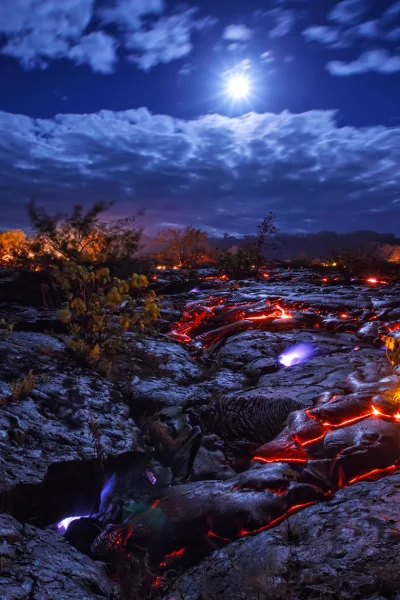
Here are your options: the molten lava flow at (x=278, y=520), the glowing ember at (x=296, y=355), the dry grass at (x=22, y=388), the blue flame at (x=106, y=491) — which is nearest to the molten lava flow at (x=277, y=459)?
the molten lava flow at (x=278, y=520)

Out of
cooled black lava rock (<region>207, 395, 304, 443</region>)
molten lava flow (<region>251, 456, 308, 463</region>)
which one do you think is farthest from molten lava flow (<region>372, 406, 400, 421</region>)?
molten lava flow (<region>251, 456, 308, 463</region>)

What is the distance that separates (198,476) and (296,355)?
12.5 ft

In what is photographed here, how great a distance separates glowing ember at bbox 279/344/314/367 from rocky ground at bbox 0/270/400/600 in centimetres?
19

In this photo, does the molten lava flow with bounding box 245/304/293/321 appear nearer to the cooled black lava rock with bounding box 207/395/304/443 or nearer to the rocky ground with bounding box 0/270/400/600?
the rocky ground with bounding box 0/270/400/600

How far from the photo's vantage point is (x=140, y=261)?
1580 centimetres

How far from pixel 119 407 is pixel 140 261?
1159 cm

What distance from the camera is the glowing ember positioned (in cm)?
677

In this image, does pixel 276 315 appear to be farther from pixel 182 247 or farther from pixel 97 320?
pixel 182 247

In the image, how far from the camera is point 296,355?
7102 millimetres

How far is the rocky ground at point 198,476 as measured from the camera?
2.28m

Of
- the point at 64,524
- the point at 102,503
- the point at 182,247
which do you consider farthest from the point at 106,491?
the point at 182,247

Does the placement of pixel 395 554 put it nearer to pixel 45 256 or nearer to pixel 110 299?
pixel 110 299

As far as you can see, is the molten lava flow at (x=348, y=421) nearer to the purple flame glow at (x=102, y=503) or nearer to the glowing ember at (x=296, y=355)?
the purple flame glow at (x=102, y=503)

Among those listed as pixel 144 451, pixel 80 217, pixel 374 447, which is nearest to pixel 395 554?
pixel 374 447
